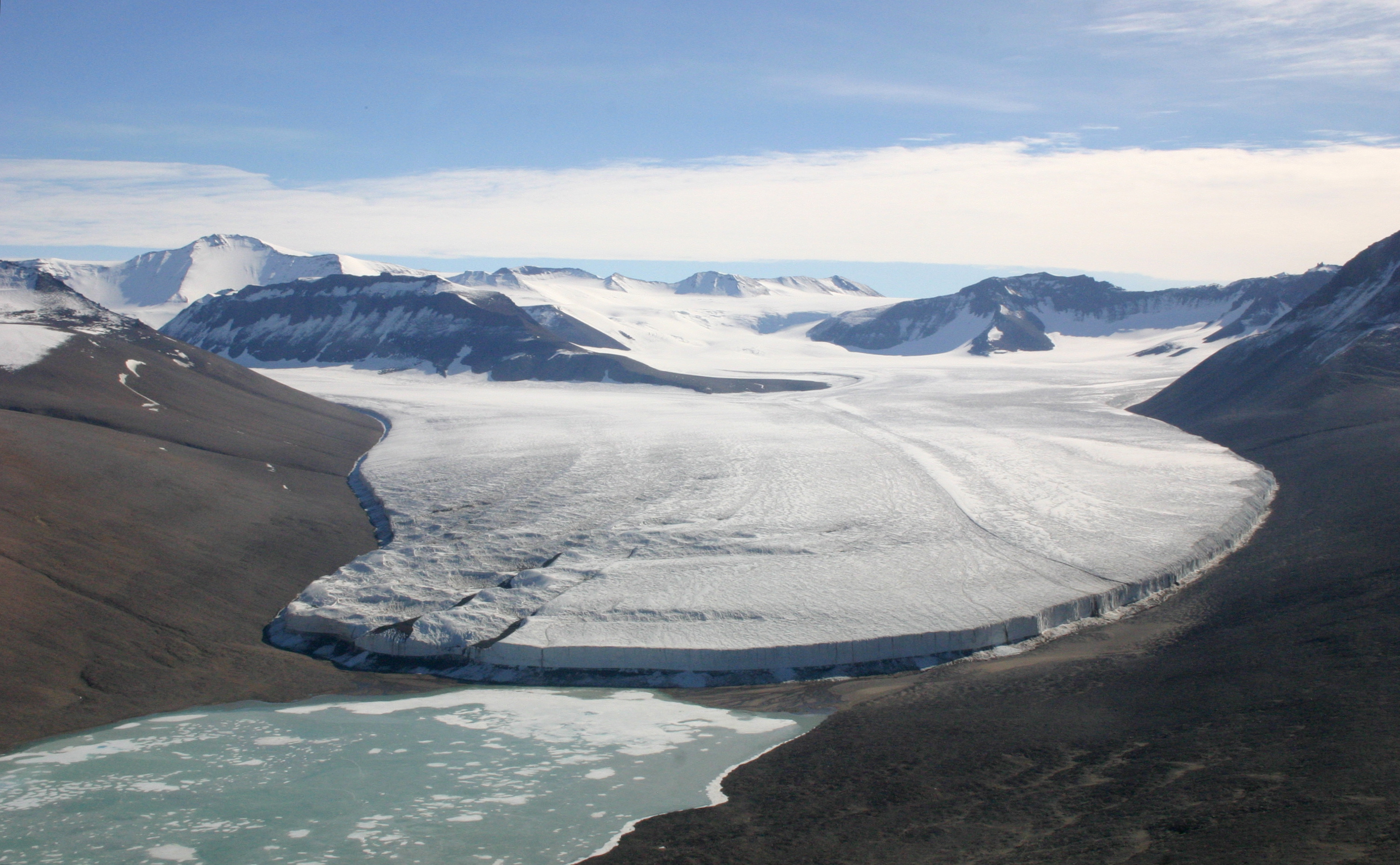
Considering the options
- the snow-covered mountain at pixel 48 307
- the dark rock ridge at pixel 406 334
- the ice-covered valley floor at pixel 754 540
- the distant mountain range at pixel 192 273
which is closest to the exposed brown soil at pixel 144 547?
the ice-covered valley floor at pixel 754 540

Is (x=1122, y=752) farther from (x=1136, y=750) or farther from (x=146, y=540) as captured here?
(x=146, y=540)

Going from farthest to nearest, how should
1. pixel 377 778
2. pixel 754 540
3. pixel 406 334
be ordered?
1. pixel 406 334
2. pixel 754 540
3. pixel 377 778

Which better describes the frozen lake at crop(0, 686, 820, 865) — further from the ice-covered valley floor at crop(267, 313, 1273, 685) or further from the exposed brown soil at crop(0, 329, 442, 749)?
the ice-covered valley floor at crop(267, 313, 1273, 685)

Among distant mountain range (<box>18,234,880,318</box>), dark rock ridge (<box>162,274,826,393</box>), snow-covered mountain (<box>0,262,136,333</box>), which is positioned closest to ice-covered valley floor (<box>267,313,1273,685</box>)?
snow-covered mountain (<box>0,262,136,333</box>)

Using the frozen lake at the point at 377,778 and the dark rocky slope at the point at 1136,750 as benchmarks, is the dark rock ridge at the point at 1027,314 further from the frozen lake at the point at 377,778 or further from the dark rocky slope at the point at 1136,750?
the frozen lake at the point at 377,778

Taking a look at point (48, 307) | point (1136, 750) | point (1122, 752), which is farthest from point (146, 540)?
point (48, 307)

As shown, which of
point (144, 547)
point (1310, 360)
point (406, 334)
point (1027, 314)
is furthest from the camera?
point (1027, 314)
